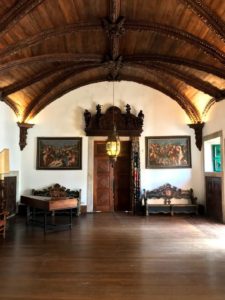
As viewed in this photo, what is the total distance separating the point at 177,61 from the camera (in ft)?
22.0

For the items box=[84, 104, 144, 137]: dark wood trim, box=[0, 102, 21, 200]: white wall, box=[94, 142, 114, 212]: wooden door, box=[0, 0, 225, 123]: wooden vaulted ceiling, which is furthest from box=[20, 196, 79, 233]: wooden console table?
box=[84, 104, 144, 137]: dark wood trim

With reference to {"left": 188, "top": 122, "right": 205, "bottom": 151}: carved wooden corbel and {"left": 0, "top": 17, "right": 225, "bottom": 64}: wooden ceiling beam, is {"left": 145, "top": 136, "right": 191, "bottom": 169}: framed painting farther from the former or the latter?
{"left": 0, "top": 17, "right": 225, "bottom": 64}: wooden ceiling beam

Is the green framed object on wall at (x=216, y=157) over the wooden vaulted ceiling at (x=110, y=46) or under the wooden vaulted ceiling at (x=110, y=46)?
under

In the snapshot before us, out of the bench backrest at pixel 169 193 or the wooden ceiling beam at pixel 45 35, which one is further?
the bench backrest at pixel 169 193

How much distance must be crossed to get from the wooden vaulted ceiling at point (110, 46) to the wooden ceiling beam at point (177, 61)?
0.07ft

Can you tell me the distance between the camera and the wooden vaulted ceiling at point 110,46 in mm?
4965

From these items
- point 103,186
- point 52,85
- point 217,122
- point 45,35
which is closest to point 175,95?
point 217,122

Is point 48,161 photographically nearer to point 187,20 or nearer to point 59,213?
point 59,213

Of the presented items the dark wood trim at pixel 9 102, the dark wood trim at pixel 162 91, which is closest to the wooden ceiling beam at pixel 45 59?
the dark wood trim at pixel 9 102

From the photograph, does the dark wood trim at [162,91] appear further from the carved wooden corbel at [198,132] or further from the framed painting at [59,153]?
the framed painting at [59,153]

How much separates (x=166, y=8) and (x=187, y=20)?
51 cm

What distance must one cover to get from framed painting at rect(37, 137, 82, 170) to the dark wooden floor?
9.34 ft

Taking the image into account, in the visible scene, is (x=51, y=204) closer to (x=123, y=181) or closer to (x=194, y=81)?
(x=123, y=181)

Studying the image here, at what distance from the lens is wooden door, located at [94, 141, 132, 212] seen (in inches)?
374
